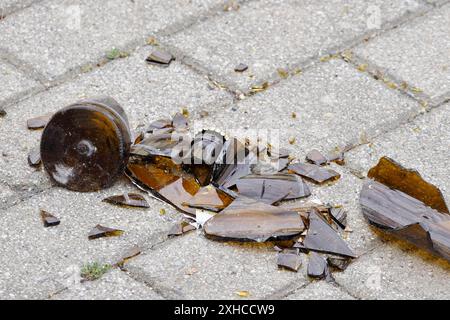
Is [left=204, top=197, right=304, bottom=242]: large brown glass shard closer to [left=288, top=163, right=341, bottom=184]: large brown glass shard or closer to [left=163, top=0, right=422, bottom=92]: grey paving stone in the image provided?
[left=288, top=163, right=341, bottom=184]: large brown glass shard

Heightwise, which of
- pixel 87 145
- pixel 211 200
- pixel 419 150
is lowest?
pixel 419 150

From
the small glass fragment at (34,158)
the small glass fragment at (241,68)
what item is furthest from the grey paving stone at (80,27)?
the small glass fragment at (34,158)

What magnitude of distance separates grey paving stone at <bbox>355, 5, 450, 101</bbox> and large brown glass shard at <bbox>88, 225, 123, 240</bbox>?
146cm

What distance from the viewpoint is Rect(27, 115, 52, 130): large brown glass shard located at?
141 inches

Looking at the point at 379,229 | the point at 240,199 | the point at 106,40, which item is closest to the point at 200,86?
the point at 106,40

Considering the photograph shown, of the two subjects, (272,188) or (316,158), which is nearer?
(272,188)

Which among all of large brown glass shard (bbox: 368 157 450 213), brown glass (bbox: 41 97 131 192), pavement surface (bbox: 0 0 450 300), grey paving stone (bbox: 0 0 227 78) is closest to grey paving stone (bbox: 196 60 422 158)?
pavement surface (bbox: 0 0 450 300)

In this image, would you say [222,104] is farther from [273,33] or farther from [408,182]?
[408,182]

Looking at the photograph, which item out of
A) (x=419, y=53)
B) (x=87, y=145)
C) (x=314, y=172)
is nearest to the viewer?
(x=87, y=145)

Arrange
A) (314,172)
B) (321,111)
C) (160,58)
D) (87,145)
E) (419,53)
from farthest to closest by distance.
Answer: (419,53) < (160,58) < (321,111) < (314,172) < (87,145)

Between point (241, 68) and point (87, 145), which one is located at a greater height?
point (87, 145)

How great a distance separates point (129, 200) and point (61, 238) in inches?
Result: 10.6

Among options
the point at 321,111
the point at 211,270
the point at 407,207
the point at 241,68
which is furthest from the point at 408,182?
the point at 241,68

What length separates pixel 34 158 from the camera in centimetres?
339
